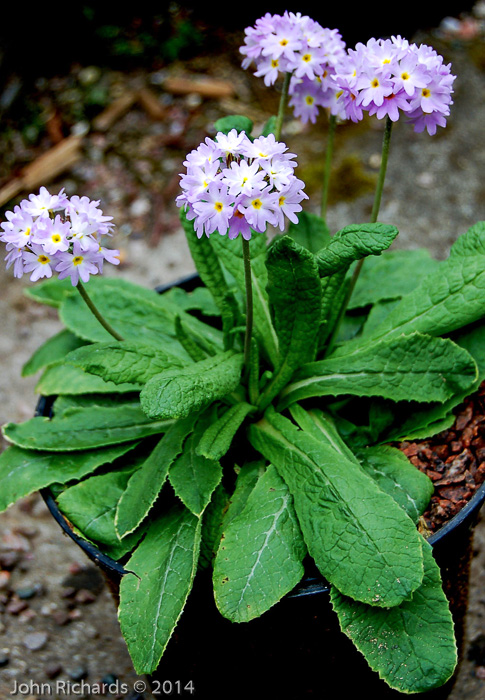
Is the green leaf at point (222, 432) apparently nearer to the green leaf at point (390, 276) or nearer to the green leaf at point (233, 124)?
the green leaf at point (390, 276)

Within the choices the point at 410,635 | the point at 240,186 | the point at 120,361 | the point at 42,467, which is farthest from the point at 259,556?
the point at 240,186

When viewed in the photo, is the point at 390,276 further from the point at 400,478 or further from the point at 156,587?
the point at 156,587

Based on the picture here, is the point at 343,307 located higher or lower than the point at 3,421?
higher

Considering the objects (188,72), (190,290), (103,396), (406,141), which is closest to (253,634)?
(103,396)

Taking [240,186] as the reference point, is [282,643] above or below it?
below

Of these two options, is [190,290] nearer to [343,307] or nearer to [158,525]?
[343,307]

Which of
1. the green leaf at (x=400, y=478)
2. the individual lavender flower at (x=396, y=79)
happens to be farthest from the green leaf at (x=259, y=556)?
the individual lavender flower at (x=396, y=79)
